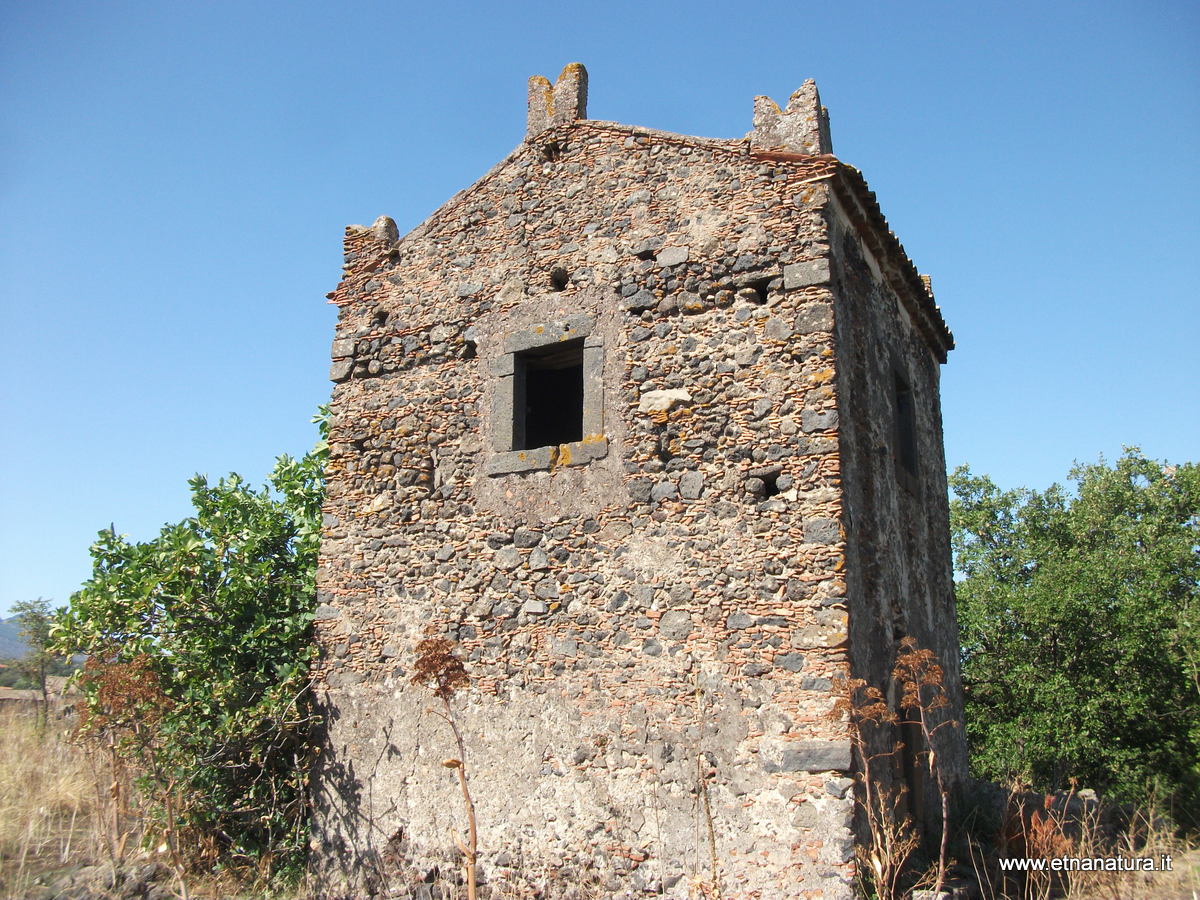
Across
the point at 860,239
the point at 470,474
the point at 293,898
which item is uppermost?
the point at 860,239

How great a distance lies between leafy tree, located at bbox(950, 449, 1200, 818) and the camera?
48.6 ft

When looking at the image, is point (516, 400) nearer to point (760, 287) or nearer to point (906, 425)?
point (760, 287)

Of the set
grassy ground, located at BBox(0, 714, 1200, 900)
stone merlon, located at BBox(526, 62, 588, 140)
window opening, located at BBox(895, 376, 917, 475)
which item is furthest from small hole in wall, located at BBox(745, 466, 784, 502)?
stone merlon, located at BBox(526, 62, 588, 140)

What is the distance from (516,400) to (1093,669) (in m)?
12.2

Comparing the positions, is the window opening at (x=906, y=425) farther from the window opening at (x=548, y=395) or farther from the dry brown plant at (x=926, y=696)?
the window opening at (x=548, y=395)

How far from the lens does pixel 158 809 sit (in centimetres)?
870

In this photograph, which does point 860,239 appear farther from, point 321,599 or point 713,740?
point 321,599

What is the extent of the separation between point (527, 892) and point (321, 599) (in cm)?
335

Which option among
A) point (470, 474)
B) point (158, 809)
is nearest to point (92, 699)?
point (158, 809)

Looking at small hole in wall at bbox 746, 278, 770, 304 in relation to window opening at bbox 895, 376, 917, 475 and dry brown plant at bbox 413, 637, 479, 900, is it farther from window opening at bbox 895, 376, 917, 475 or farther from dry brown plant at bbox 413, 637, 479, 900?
dry brown plant at bbox 413, 637, 479, 900

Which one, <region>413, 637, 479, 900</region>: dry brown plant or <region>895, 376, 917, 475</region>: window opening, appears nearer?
<region>413, 637, 479, 900</region>: dry brown plant

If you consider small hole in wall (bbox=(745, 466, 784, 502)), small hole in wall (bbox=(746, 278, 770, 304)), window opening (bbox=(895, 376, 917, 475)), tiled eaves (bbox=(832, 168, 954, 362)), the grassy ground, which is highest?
tiled eaves (bbox=(832, 168, 954, 362))

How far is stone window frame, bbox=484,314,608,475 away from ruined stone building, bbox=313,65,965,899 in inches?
1.0

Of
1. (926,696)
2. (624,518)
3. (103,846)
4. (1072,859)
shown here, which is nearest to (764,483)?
(624,518)
